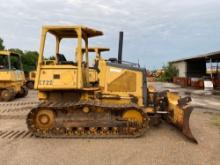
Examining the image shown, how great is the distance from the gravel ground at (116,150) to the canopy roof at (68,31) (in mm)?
2759

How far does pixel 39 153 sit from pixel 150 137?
2.76 metres

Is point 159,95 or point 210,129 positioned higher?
point 159,95

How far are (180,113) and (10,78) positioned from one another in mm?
10707

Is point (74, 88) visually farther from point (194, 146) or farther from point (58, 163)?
point (194, 146)

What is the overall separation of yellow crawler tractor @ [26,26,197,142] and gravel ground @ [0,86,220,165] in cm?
34

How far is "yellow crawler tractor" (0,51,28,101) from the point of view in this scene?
52.2ft

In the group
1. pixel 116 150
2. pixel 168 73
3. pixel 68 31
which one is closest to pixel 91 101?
pixel 116 150

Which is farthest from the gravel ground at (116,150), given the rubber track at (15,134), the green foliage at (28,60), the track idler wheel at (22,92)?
the green foliage at (28,60)

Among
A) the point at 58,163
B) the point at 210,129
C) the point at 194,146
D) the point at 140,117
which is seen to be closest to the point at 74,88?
the point at 140,117

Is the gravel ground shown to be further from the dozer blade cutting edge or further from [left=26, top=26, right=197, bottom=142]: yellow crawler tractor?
[left=26, top=26, right=197, bottom=142]: yellow crawler tractor

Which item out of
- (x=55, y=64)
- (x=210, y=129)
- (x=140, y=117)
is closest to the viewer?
(x=140, y=117)

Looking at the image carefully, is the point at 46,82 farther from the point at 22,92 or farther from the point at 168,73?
the point at 168,73

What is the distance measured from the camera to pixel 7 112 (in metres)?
12.0

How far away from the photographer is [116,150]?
6.54m
